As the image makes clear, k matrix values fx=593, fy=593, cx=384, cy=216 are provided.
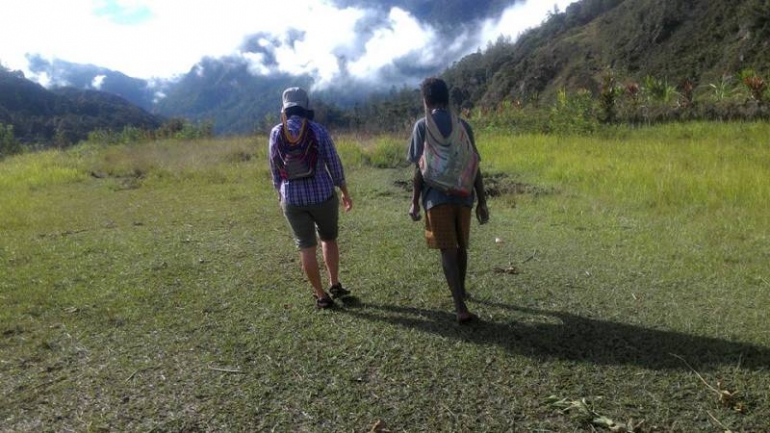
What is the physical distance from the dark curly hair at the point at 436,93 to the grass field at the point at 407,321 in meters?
1.52

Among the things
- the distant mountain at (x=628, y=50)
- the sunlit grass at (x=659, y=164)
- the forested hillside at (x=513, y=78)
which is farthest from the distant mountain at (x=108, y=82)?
the sunlit grass at (x=659, y=164)

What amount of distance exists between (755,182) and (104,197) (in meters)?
10.8

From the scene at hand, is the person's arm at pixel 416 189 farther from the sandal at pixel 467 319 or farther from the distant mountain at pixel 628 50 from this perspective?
the distant mountain at pixel 628 50

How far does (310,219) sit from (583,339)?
2.07 meters

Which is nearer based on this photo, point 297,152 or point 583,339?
point 583,339

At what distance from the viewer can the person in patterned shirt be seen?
13.9 ft

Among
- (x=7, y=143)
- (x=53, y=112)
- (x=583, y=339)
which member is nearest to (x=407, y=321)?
(x=583, y=339)

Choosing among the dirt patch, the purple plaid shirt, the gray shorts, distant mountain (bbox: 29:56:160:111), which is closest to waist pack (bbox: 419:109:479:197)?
the purple plaid shirt

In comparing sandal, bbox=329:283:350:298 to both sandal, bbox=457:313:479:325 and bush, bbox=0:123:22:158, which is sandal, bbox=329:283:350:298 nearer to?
sandal, bbox=457:313:479:325

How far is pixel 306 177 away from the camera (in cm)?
427

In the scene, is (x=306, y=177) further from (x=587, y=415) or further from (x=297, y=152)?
(x=587, y=415)

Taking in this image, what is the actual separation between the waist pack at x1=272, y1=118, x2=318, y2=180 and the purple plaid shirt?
36mm

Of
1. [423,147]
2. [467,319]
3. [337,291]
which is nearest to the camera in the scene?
[423,147]

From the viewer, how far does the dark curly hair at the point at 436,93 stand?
3865 millimetres
